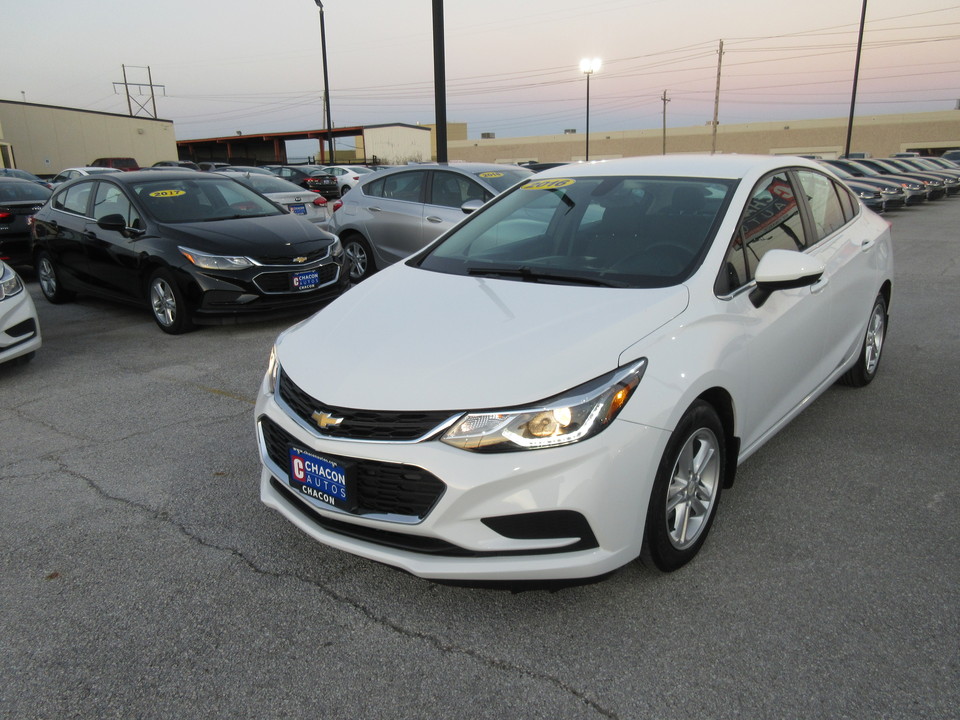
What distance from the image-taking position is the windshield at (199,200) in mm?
7602

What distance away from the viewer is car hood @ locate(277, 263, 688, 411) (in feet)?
8.10

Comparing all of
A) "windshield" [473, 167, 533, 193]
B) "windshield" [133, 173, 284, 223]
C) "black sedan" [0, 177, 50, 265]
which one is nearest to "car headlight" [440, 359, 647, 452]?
"windshield" [133, 173, 284, 223]

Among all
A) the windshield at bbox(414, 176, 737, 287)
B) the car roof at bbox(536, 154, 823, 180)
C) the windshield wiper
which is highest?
the car roof at bbox(536, 154, 823, 180)

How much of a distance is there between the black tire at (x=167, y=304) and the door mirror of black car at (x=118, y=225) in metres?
0.52

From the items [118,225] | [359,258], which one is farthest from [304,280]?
[359,258]

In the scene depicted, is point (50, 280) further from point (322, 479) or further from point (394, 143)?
point (394, 143)

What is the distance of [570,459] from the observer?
7.72ft

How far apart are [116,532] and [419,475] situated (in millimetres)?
1786

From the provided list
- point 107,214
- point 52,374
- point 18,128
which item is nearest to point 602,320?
point 52,374

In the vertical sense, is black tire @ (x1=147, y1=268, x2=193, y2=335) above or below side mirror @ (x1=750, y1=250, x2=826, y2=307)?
below

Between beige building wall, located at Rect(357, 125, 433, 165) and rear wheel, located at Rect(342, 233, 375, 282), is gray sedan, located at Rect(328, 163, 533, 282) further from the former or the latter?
beige building wall, located at Rect(357, 125, 433, 165)

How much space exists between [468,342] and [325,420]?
0.59 metres

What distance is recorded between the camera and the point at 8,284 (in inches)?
232

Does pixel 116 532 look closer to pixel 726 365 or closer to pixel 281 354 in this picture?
pixel 281 354
